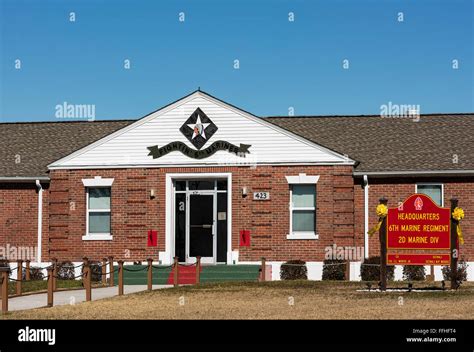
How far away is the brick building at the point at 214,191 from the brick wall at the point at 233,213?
1.3 inches

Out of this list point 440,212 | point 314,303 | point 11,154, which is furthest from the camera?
point 11,154

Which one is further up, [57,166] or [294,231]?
[57,166]

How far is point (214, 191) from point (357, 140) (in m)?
6.34

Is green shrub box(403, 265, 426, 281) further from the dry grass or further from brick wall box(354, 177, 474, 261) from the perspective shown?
the dry grass

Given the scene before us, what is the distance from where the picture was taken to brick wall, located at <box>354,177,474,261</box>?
3069 centimetres

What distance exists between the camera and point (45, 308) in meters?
20.1

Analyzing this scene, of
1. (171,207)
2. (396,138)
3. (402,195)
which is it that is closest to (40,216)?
(171,207)

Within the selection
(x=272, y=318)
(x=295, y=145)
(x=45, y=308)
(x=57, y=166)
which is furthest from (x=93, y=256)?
(x=272, y=318)

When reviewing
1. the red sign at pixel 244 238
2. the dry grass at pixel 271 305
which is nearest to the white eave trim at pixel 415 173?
the red sign at pixel 244 238

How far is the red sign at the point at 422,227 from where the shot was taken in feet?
75.2

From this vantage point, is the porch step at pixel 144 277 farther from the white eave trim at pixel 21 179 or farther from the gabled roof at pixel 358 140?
the gabled roof at pixel 358 140

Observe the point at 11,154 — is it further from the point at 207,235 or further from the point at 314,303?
the point at 314,303
